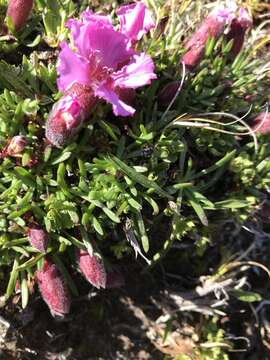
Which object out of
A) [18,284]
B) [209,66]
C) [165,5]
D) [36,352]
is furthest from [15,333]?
[165,5]

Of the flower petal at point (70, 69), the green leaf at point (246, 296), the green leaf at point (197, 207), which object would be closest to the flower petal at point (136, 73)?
the flower petal at point (70, 69)

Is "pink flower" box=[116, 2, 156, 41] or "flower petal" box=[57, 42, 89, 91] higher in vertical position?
"pink flower" box=[116, 2, 156, 41]

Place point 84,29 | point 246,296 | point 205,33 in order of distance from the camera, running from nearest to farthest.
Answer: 1. point 84,29
2. point 205,33
3. point 246,296

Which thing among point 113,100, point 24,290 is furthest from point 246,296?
point 113,100

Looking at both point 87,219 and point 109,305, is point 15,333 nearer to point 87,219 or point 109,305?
point 109,305

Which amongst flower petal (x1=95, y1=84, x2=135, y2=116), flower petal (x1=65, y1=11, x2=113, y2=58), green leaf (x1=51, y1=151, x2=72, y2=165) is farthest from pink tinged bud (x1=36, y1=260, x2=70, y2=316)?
flower petal (x1=65, y1=11, x2=113, y2=58)

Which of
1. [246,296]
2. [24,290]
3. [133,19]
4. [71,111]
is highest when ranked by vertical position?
[133,19]

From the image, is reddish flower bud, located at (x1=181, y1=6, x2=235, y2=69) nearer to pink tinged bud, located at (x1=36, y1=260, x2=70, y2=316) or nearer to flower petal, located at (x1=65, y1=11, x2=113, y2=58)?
flower petal, located at (x1=65, y1=11, x2=113, y2=58)

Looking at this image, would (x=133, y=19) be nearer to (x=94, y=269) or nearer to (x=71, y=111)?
(x=71, y=111)
